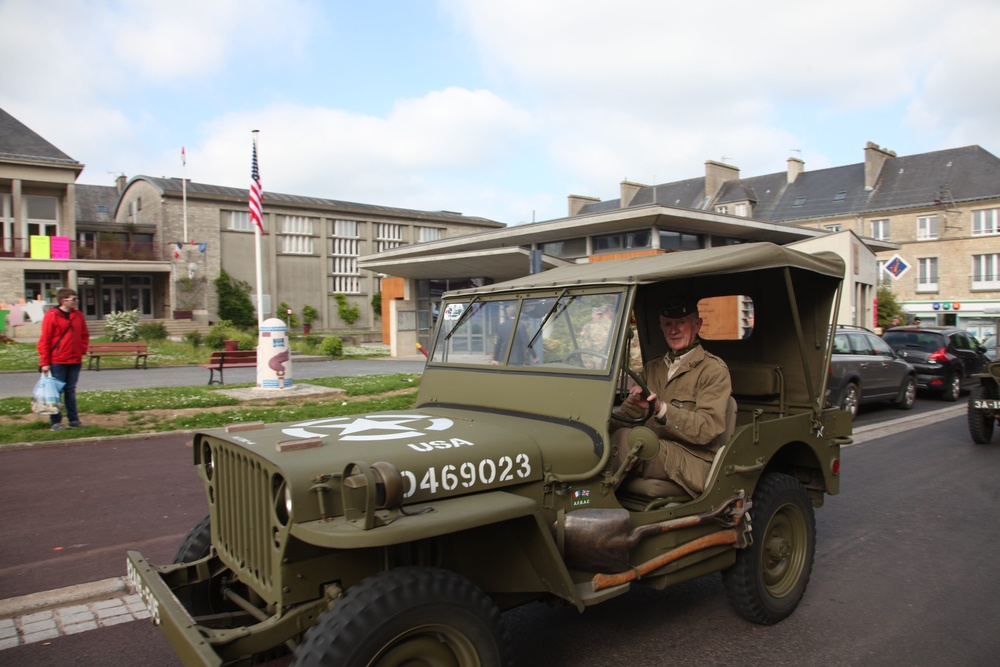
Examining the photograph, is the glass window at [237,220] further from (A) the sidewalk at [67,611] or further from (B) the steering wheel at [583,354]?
Result: (B) the steering wheel at [583,354]

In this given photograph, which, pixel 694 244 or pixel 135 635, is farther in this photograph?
pixel 694 244

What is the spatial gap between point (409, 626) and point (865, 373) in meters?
12.0

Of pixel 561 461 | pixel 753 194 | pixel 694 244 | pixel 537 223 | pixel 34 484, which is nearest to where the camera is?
pixel 561 461

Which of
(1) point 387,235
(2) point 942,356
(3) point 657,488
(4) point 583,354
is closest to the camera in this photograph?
(4) point 583,354

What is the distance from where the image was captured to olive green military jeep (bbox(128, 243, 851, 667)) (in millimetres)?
2459

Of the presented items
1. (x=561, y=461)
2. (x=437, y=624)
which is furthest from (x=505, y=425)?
(x=437, y=624)

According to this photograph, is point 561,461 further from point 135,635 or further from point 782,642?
point 135,635

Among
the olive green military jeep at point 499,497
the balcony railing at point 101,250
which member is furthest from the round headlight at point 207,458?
the balcony railing at point 101,250

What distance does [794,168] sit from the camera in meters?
49.3

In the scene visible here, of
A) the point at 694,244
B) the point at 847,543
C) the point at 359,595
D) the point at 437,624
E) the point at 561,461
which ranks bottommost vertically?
the point at 847,543

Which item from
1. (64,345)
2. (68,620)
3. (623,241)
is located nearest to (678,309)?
(68,620)

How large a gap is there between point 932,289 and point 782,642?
49.8 meters

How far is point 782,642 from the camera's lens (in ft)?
12.3

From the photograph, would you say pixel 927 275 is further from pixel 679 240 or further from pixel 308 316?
pixel 308 316
